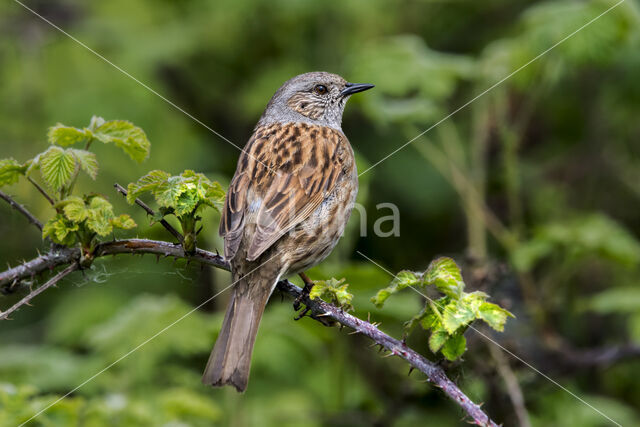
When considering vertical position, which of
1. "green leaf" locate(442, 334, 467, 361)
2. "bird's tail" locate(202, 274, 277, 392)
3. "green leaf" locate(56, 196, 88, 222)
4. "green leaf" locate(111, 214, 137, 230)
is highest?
"green leaf" locate(56, 196, 88, 222)

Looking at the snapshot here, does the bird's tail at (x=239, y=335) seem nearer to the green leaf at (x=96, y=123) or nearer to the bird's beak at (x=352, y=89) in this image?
the green leaf at (x=96, y=123)

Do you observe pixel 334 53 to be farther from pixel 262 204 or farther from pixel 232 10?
pixel 262 204

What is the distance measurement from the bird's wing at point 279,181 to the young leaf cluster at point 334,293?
657mm

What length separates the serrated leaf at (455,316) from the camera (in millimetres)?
2566

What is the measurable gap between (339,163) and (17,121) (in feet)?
13.5

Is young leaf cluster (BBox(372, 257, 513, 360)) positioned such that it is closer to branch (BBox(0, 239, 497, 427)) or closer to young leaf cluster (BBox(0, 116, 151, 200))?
branch (BBox(0, 239, 497, 427))

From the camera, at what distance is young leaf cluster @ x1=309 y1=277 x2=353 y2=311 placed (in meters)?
2.73

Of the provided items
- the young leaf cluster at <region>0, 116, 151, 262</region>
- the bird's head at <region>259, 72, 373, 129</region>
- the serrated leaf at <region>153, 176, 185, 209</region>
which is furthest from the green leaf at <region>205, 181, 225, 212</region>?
the bird's head at <region>259, 72, 373, 129</region>

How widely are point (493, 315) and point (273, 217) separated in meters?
1.32

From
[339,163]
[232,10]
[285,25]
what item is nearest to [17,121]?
[232,10]

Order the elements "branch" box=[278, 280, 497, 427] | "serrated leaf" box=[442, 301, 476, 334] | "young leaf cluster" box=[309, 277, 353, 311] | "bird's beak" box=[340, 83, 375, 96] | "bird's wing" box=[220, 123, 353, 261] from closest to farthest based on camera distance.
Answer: "branch" box=[278, 280, 497, 427], "serrated leaf" box=[442, 301, 476, 334], "young leaf cluster" box=[309, 277, 353, 311], "bird's wing" box=[220, 123, 353, 261], "bird's beak" box=[340, 83, 375, 96]

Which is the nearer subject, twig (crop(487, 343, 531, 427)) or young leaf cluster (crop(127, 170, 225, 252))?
young leaf cluster (crop(127, 170, 225, 252))

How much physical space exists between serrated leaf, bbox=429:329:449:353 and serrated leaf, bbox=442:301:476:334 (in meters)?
0.05

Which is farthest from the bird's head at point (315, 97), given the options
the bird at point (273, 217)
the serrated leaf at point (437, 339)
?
the serrated leaf at point (437, 339)
